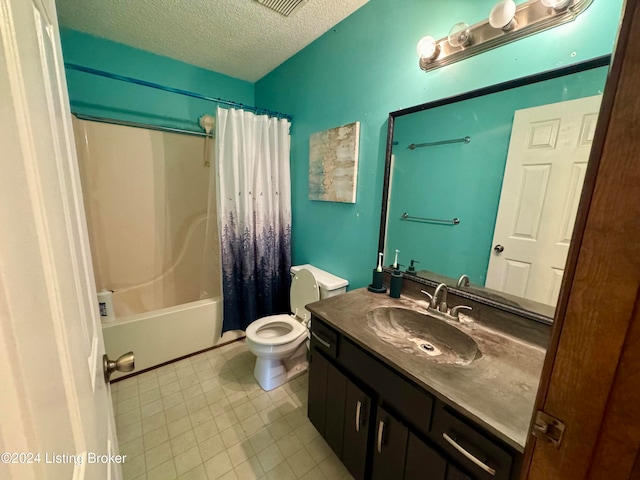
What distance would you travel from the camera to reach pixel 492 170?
1093 millimetres

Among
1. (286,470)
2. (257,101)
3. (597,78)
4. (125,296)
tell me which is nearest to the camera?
(597,78)

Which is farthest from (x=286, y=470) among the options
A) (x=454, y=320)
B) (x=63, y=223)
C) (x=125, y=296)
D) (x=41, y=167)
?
(x=125, y=296)

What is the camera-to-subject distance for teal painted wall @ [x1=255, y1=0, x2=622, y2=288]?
0.93m

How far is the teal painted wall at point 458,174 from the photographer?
39.9 inches

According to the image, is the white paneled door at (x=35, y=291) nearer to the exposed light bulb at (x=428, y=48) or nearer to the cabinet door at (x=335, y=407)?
the cabinet door at (x=335, y=407)

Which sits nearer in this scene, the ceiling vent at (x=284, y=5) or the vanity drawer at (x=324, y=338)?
the vanity drawer at (x=324, y=338)

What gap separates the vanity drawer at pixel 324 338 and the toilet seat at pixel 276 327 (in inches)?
16.2

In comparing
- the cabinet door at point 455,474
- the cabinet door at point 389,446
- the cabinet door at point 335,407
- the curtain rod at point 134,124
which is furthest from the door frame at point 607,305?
the curtain rod at point 134,124

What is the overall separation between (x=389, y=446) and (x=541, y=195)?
1.13m

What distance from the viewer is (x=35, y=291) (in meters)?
0.28

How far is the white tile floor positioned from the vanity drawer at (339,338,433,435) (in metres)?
0.66

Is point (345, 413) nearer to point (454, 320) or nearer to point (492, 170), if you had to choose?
point (454, 320)

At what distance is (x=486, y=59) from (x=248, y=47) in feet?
5.78

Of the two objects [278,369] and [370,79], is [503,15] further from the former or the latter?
[278,369]
